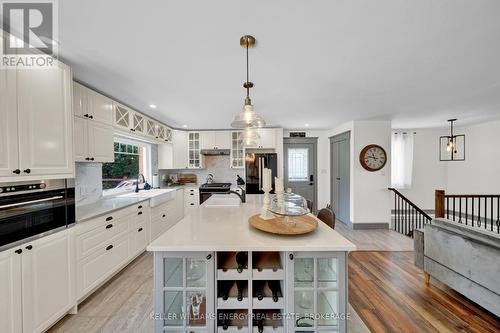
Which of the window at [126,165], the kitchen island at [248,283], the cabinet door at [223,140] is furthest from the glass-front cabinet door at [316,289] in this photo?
the cabinet door at [223,140]

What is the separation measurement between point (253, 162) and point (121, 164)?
272 centimetres

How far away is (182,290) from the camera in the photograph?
1.33 metres

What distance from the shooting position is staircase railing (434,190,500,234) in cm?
312

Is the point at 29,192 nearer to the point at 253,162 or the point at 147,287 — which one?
the point at 147,287

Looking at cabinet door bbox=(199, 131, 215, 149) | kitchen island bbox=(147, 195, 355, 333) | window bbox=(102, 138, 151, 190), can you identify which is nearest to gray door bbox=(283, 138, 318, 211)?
cabinet door bbox=(199, 131, 215, 149)

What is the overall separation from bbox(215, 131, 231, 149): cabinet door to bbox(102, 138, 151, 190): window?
1.57 metres

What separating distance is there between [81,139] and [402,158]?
23.0ft

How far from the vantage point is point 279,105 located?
3307 millimetres

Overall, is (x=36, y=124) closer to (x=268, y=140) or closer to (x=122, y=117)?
(x=122, y=117)

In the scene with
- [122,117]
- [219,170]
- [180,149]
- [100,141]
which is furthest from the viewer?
[219,170]

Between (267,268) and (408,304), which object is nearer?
(267,268)

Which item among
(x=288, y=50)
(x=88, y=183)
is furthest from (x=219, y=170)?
(x=288, y=50)

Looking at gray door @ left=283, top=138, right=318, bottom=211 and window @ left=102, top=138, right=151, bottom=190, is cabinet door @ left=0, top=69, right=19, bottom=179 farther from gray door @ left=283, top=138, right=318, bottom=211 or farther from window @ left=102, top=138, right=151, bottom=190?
gray door @ left=283, top=138, right=318, bottom=211

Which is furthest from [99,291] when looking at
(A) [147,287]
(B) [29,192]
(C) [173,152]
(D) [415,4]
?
(D) [415,4]
